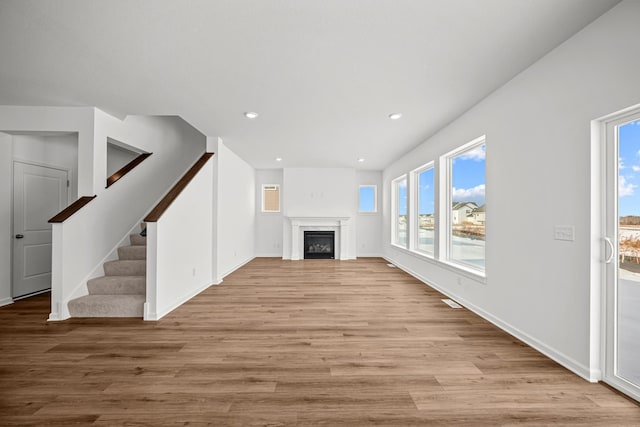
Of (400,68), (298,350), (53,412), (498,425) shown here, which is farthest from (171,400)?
(400,68)

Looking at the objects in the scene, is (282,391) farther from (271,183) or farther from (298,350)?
(271,183)

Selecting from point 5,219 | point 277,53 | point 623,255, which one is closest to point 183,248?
point 5,219

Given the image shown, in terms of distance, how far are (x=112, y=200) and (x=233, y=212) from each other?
2219 mm

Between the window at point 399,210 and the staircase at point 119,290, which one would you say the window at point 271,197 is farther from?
the staircase at point 119,290

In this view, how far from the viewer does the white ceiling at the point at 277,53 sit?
5.85 feet

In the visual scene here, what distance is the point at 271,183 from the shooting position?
25.9ft

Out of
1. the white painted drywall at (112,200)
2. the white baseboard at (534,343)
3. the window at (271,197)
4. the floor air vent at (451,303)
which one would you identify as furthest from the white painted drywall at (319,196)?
the white baseboard at (534,343)

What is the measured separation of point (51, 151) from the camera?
4.21 m

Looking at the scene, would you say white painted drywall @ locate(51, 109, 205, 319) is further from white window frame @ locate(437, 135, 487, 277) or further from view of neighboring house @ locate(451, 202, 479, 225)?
view of neighboring house @ locate(451, 202, 479, 225)

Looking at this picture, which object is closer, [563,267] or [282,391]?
[282,391]

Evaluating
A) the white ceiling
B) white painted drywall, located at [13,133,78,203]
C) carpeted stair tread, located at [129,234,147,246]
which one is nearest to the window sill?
the white ceiling

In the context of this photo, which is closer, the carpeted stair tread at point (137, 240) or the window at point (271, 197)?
the carpeted stair tread at point (137, 240)

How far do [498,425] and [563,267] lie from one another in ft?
4.36

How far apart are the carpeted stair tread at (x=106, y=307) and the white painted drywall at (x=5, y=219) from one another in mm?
1334
